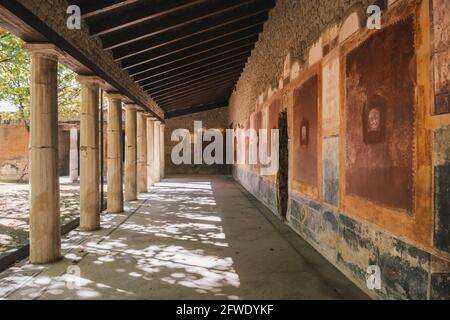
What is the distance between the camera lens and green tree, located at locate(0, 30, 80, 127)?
9.72 metres

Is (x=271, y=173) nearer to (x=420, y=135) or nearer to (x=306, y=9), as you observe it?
(x=306, y=9)

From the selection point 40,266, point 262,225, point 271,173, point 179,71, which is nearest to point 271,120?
point 271,173

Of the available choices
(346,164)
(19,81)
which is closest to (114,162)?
(346,164)

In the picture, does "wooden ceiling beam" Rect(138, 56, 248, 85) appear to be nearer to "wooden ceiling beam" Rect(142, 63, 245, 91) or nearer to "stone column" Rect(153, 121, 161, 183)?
"wooden ceiling beam" Rect(142, 63, 245, 91)

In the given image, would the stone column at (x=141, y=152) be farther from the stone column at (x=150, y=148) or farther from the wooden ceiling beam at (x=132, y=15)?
the wooden ceiling beam at (x=132, y=15)

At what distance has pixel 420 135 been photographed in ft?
8.66

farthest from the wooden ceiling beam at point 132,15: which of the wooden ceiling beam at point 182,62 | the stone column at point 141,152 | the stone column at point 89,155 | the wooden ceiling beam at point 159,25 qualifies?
the stone column at point 141,152

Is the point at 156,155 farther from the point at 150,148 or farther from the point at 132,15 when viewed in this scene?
the point at 132,15

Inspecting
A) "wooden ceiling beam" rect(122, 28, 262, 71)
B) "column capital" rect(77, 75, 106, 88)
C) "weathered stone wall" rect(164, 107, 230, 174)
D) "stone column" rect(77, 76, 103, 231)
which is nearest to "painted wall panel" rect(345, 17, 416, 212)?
"column capital" rect(77, 75, 106, 88)

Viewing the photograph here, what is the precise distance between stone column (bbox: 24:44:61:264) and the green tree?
974mm

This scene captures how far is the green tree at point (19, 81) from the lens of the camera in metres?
9.72

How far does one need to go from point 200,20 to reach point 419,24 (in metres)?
5.41

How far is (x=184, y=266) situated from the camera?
435cm

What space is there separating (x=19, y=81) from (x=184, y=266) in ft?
40.4
